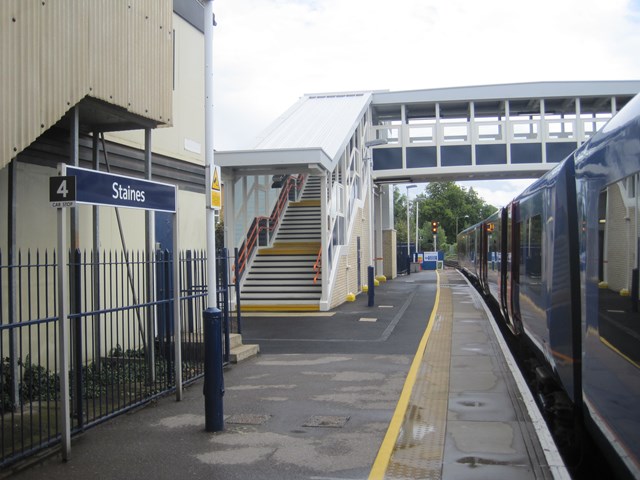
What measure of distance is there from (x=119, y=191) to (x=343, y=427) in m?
3.35

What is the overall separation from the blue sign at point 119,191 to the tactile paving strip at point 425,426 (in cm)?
360

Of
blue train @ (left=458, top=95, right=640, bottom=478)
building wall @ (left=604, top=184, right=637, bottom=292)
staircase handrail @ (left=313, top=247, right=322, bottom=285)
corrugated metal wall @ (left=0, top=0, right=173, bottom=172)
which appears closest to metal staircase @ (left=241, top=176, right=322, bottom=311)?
staircase handrail @ (left=313, top=247, right=322, bottom=285)

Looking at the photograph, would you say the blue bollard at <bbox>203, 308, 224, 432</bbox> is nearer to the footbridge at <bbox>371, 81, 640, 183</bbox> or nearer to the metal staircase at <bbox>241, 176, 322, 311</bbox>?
the metal staircase at <bbox>241, 176, 322, 311</bbox>

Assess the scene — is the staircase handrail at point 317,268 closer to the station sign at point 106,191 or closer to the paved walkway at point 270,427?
the paved walkway at point 270,427

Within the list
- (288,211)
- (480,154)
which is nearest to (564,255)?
(288,211)

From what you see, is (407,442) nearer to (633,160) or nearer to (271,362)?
(633,160)

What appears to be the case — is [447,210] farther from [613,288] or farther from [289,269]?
[613,288]

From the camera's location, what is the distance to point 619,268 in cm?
407

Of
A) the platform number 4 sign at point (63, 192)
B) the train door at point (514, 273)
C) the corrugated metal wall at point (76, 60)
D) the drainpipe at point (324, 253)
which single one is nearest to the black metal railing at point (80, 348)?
the platform number 4 sign at point (63, 192)

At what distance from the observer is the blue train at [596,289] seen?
3.80 metres

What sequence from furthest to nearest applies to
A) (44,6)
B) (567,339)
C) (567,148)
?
(567,148) → (44,6) → (567,339)

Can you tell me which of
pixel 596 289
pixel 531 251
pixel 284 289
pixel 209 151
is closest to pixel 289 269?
pixel 284 289

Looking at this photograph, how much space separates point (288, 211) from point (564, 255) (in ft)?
58.5

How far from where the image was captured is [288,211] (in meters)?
23.7
